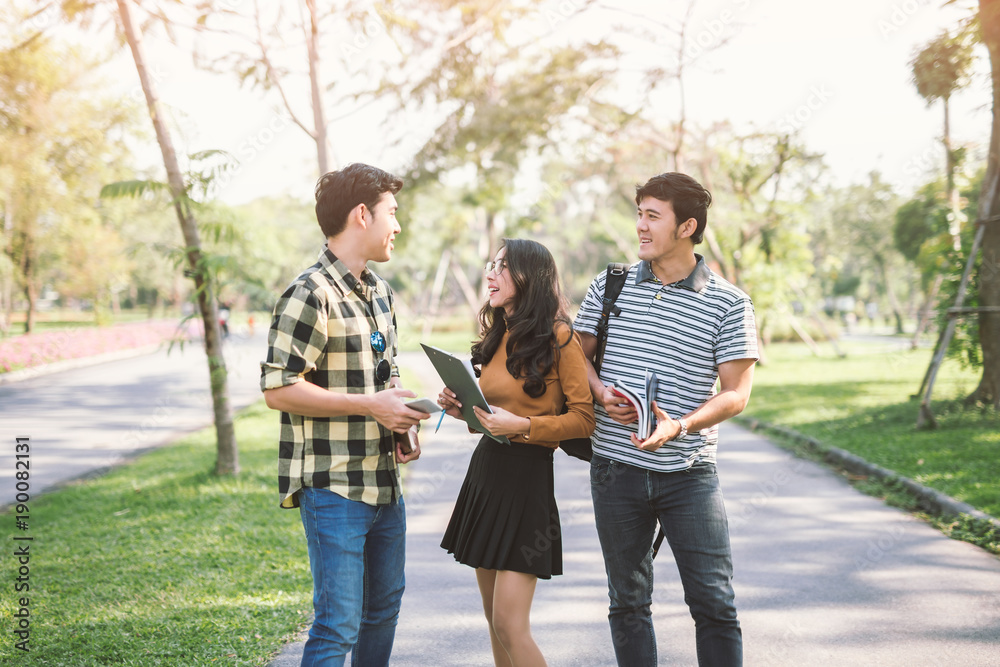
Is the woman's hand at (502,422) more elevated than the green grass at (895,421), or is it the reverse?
the woman's hand at (502,422)

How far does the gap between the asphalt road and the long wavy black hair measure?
1614 mm

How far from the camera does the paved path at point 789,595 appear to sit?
11.7 feet

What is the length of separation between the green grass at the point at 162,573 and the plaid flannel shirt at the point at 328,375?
1593mm

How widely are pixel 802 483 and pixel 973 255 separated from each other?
355 cm

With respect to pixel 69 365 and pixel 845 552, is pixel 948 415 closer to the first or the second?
pixel 845 552

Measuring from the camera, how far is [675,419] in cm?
259

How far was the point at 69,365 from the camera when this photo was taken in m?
20.5

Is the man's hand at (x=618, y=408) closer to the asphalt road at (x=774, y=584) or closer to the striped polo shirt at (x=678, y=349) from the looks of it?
the striped polo shirt at (x=678, y=349)

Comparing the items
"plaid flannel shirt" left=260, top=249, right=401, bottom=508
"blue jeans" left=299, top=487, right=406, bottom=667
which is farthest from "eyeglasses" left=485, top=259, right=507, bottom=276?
"blue jeans" left=299, top=487, right=406, bottom=667

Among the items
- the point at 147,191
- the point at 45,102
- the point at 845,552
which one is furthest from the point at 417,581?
the point at 45,102

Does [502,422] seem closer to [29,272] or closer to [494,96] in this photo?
[494,96]

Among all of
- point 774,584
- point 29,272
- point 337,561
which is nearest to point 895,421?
point 774,584

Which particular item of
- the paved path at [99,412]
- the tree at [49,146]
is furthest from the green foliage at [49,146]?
the paved path at [99,412]

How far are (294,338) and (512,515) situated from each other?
0.98m
